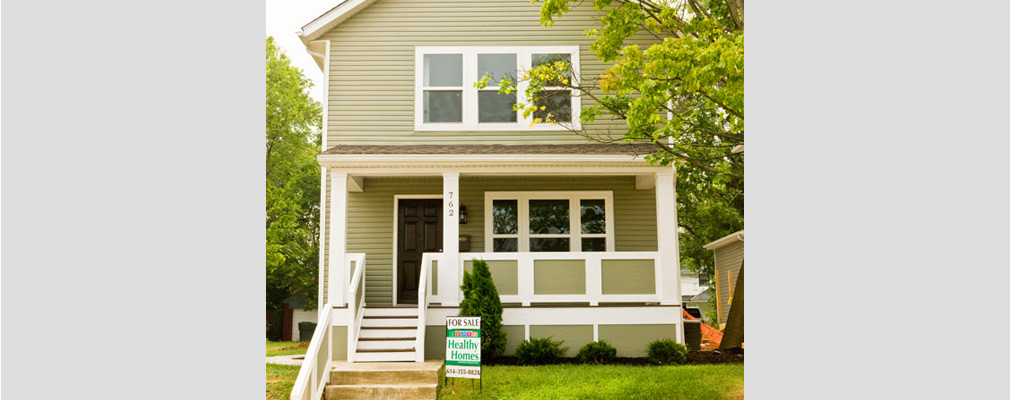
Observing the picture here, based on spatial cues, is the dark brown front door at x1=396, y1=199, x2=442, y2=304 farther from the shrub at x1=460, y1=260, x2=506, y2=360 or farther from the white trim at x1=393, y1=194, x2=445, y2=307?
the shrub at x1=460, y1=260, x2=506, y2=360

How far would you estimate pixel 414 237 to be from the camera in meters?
12.8

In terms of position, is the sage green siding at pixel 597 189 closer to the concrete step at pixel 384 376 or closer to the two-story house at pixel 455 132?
the two-story house at pixel 455 132

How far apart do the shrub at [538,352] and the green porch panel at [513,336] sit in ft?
0.91

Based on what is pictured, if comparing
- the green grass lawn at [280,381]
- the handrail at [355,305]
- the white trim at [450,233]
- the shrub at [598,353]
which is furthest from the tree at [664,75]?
the green grass lawn at [280,381]

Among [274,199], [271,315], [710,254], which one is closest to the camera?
[274,199]

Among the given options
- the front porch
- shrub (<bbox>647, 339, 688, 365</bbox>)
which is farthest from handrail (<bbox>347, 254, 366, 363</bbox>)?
shrub (<bbox>647, 339, 688, 365</bbox>)

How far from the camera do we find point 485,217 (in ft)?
42.0

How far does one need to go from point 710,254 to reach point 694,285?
2066cm

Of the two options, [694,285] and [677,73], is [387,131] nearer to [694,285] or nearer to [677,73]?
[677,73]

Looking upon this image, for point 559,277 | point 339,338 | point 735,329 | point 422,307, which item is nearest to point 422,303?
point 422,307

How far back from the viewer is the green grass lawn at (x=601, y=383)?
27.4 ft

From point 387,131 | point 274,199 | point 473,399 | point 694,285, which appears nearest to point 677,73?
point 473,399

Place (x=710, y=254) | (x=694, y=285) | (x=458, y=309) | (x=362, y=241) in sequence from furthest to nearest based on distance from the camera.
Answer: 1. (x=694, y=285)
2. (x=710, y=254)
3. (x=362, y=241)
4. (x=458, y=309)

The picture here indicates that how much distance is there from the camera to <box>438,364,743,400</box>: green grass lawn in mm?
8359
